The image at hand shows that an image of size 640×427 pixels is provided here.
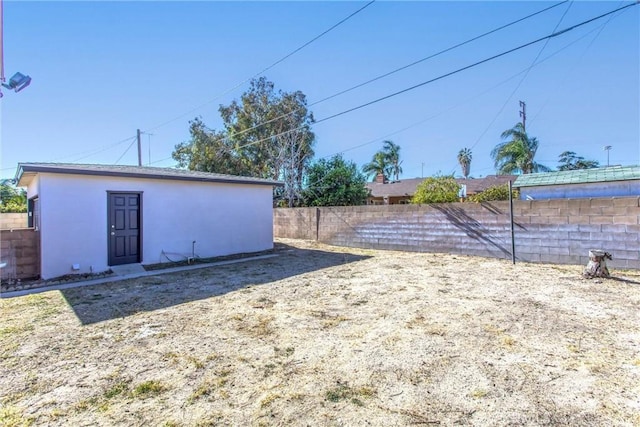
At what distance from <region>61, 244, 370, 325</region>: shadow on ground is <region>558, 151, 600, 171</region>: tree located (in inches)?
1009

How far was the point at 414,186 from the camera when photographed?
25.1 m

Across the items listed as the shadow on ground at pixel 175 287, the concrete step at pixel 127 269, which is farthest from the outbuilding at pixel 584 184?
the concrete step at pixel 127 269

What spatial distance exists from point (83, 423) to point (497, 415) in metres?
2.75

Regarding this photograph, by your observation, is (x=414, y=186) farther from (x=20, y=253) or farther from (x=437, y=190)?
(x=20, y=253)

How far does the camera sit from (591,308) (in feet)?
13.9

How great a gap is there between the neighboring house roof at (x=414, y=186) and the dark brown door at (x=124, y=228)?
1660 cm

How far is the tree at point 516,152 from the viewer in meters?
19.1

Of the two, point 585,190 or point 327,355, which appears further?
point 585,190

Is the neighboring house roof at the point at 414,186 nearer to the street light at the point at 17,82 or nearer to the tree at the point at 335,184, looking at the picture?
the tree at the point at 335,184

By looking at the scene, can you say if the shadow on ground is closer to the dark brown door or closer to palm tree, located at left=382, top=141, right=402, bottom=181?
the dark brown door

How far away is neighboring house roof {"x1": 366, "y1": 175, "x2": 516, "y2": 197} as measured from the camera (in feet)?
74.5

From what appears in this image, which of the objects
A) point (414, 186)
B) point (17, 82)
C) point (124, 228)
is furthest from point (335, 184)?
point (17, 82)

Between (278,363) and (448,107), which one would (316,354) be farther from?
(448,107)

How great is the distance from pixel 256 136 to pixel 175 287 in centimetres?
1526
